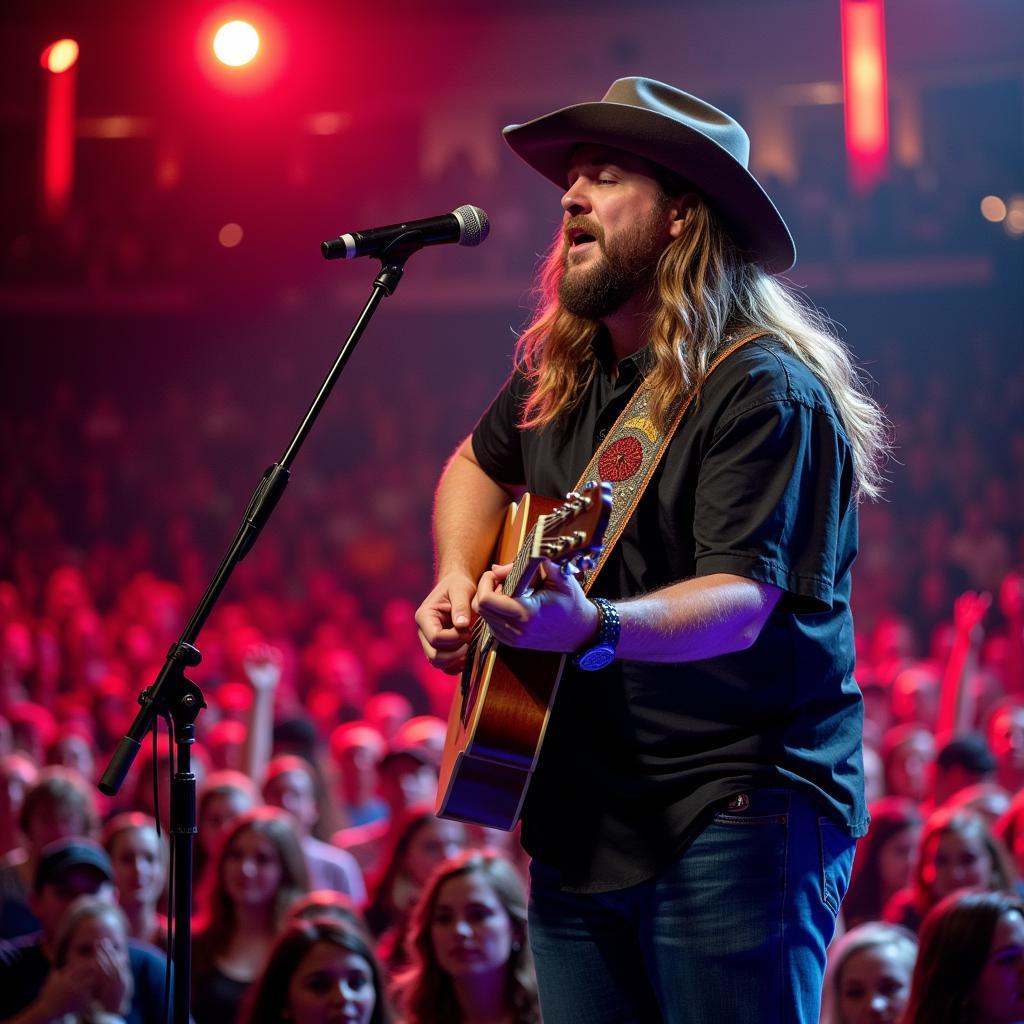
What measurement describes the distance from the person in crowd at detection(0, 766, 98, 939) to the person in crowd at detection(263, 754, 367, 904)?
2.55 feet

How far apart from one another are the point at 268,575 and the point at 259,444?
338 cm

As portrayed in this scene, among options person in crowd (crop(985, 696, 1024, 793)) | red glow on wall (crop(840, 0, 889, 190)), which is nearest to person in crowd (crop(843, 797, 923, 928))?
person in crowd (crop(985, 696, 1024, 793))

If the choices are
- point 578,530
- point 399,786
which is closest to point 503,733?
point 578,530

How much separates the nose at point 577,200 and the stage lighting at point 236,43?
10066mm

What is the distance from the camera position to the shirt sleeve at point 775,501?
6.07 ft

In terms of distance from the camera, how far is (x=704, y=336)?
6.76 ft

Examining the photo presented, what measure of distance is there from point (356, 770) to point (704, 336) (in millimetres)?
4983

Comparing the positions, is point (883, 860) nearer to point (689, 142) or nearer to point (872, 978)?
point (872, 978)

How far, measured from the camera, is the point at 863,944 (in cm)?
398

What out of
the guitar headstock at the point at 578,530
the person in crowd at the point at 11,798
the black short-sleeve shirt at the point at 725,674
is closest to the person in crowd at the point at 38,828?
the person in crowd at the point at 11,798

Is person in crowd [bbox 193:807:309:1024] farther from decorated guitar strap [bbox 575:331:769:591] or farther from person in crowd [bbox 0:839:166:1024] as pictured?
decorated guitar strap [bbox 575:331:769:591]

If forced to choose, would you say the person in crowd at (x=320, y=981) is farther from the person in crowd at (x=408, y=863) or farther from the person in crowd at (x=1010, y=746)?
the person in crowd at (x=1010, y=746)

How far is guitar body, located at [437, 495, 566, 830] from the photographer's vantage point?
6.29 feet

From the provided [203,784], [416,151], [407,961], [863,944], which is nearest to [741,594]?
[863,944]
